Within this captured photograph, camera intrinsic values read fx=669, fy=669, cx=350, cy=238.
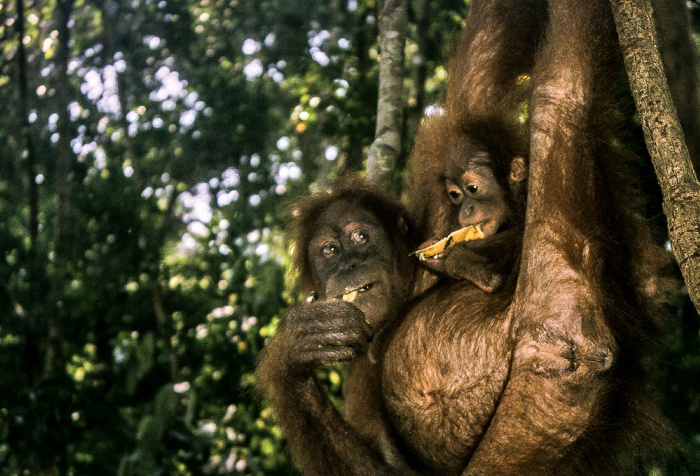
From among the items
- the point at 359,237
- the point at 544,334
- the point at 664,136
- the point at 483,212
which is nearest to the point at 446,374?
the point at 544,334

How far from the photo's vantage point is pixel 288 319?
3.02 m

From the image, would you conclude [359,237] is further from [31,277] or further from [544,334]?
[31,277]

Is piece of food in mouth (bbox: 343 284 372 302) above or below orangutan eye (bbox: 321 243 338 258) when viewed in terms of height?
below

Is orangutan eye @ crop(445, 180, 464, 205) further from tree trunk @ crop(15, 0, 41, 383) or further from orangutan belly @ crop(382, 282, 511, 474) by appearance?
tree trunk @ crop(15, 0, 41, 383)

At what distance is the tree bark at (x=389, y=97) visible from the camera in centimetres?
380

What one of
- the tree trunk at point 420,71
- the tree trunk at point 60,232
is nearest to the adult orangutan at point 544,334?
the tree trunk at point 420,71

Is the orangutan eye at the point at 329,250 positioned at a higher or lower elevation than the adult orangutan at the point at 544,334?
higher

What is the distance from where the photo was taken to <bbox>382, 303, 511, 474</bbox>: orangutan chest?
8.80 ft

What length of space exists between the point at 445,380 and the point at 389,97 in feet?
5.94

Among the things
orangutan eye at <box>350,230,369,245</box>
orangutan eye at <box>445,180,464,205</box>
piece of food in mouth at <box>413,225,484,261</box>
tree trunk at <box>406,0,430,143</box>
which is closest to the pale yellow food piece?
orangutan eye at <box>350,230,369,245</box>

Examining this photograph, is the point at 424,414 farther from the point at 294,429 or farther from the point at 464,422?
the point at 294,429

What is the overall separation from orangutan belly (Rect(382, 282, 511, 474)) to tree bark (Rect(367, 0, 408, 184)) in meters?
1.00

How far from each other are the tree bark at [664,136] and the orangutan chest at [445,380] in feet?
3.50

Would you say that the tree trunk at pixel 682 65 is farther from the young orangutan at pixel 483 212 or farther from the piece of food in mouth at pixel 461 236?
the piece of food in mouth at pixel 461 236
